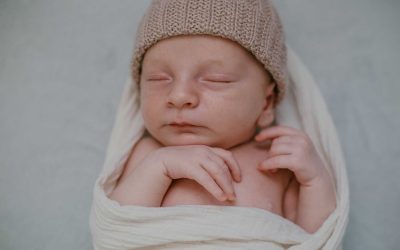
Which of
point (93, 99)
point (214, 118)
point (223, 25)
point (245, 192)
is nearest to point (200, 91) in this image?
point (214, 118)

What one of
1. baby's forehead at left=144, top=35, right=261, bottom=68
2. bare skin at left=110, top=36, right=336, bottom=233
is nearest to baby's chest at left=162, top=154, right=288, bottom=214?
bare skin at left=110, top=36, right=336, bottom=233

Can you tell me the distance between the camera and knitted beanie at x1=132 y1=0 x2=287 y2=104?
1201mm

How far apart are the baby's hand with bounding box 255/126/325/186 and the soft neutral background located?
27 centimetres

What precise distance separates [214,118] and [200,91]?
0.27 feet

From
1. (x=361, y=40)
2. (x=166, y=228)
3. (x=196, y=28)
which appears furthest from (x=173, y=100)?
(x=361, y=40)

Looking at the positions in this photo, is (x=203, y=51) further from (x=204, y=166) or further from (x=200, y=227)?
(x=200, y=227)

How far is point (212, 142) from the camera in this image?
1231mm

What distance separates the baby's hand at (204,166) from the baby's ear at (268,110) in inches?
9.3

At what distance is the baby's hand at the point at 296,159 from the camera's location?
4.03 ft

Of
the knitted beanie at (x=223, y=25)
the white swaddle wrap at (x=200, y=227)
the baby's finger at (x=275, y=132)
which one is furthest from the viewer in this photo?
the baby's finger at (x=275, y=132)

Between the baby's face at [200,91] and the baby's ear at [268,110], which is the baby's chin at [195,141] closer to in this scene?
the baby's face at [200,91]

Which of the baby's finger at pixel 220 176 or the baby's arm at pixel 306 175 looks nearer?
the baby's finger at pixel 220 176

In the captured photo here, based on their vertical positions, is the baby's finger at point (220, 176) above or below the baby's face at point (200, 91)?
below

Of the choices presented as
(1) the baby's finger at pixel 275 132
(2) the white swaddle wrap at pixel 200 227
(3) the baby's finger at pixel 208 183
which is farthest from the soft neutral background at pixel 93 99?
(3) the baby's finger at pixel 208 183
